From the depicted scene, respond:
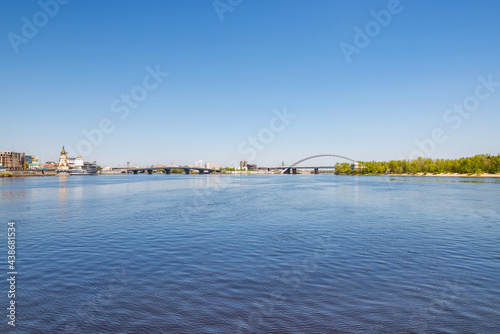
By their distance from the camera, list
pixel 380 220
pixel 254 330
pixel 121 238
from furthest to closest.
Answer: pixel 380 220 → pixel 121 238 → pixel 254 330

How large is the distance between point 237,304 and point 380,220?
871 inches

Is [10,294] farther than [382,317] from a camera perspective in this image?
Yes

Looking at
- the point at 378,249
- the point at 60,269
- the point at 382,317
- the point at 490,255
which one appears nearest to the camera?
the point at 382,317

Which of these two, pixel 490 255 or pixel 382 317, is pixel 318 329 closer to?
pixel 382 317

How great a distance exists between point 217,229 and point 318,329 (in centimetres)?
1647

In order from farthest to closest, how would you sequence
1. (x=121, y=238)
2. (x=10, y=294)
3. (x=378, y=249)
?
(x=121, y=238) → (x=378, y=249) → (x=10, y=294)

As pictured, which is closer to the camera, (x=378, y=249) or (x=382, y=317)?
(x=382, y=317)

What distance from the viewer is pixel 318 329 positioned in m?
8.79

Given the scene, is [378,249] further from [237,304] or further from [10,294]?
[10,294]

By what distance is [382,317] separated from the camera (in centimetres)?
946

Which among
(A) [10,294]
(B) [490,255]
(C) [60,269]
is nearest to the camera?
(A) [10,294]

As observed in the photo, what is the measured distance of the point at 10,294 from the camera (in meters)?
11.4

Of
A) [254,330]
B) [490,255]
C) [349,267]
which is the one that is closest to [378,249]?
[349,267]

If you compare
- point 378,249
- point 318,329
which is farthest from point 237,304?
point 378,249
